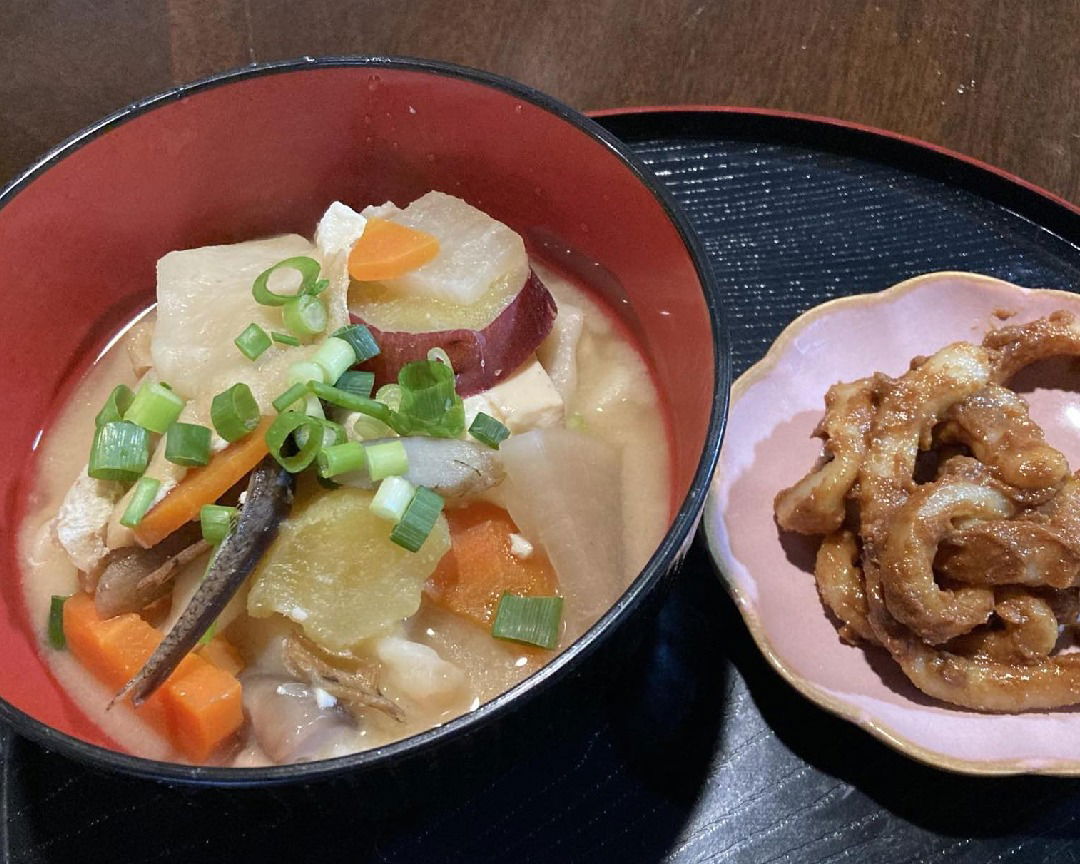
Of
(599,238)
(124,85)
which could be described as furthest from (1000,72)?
Answer: (124,85)

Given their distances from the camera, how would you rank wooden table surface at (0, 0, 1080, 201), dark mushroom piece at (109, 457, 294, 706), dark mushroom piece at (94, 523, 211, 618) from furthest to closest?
wooden table surface at (0, 0, 1080, 201) → dark mushroom piece at (94, 523, 211, 618) → dark mushroom piece at (109, 457, 294, 706)

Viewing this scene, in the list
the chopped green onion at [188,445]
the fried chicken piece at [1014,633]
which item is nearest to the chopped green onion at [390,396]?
the chopped green onion at [188,445]

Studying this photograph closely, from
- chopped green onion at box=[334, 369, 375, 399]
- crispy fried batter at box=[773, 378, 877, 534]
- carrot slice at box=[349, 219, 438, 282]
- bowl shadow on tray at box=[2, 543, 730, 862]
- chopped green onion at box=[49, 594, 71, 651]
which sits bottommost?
bowl shadow on tray at box=[2, 543, 730, 862]

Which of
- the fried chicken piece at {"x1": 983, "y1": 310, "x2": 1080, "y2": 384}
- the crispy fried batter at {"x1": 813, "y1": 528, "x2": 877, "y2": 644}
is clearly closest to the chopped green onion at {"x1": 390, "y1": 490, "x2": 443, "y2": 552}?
the crispy fried batter at {"x1": 813, "y1": 528, "x2": 877, "y2": 644}

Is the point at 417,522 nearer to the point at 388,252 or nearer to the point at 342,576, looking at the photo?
the point at 342,576

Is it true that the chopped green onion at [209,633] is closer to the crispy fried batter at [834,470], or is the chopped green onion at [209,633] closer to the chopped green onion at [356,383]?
the chopped green onion at [356,383]

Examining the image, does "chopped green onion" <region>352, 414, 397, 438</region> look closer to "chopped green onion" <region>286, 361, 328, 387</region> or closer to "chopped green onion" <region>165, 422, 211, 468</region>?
"chopped green onion" <region>286, 361, 328, 387</region>

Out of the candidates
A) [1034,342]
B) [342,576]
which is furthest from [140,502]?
[1034,342]
